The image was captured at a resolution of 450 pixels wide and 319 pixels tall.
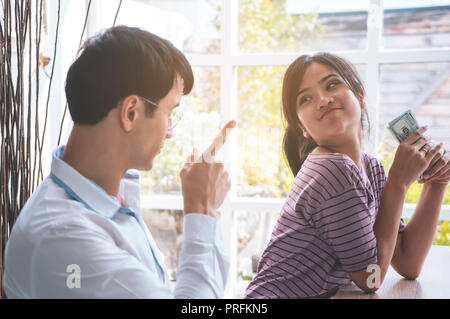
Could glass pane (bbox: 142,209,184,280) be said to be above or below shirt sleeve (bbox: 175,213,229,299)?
below

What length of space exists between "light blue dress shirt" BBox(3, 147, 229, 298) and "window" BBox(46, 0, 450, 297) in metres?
1.67

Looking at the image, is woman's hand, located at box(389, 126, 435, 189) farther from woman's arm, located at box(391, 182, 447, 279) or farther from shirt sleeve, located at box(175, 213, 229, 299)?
shirt sleeve, located at box(175, 213, 229, 299)

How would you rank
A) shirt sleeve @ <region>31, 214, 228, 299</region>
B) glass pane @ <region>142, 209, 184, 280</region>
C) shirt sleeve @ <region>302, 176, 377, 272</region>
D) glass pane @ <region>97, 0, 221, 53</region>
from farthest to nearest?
1. glass pane @ <region>142, 209, 184, 280</region>
2. glass pane @ <region>97, 0, 221, 53</region>
3. shirt sleeve @ <region>302, 176, 377, 272</region>
4. shirt sleeve @ <region>31, 214, 228, 299</region>

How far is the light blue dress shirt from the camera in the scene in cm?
76

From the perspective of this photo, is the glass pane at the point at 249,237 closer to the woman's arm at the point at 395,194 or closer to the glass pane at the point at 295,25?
the glass pane at the point at 295,25

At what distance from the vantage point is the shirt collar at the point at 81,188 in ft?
2.89

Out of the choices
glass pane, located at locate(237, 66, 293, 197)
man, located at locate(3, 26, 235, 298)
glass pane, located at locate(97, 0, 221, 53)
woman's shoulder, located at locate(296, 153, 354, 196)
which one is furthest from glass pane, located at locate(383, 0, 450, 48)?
man, located at locate(3, 26, 235, 298)

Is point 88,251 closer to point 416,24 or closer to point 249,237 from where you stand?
point 249,237

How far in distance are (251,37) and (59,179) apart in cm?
195

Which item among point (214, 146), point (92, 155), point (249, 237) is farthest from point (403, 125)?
point (249, 237)

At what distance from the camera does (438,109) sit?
2.51m

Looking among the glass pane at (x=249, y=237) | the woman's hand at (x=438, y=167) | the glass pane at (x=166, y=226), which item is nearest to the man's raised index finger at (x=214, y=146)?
the woman's hand at (x=438, y=167)
